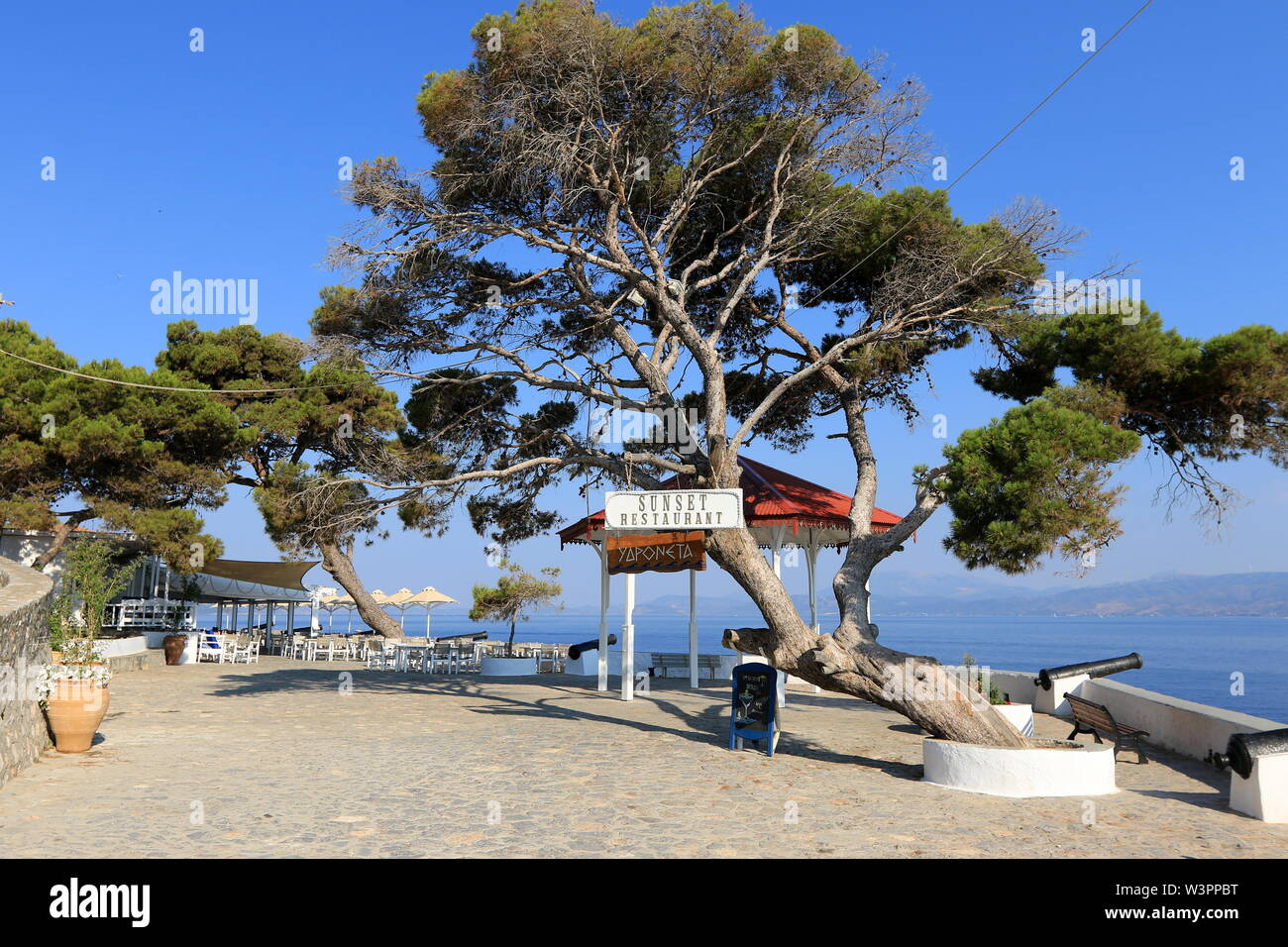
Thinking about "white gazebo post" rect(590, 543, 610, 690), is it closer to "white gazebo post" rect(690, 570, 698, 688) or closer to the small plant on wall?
"white gazebo post" rect(690, 570, 698, 688)

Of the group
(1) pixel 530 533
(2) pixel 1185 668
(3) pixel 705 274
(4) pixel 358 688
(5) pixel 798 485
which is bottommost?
(2) pixel 1185 668

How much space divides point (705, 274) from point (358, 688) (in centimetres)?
999

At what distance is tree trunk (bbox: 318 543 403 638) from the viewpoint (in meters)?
25.1

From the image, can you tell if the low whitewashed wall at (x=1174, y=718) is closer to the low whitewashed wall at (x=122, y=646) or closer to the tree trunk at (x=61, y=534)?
the low whitewashed wall at (x=122, y=646)

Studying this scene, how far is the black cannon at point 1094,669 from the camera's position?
12.6 meters

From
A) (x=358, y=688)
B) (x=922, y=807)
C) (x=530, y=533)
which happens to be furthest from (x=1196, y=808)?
(x=358, y=688)

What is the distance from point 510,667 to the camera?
19812 mm

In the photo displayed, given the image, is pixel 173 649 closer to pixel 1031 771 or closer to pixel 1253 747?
pixel 1031 771

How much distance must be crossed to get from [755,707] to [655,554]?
16.5 ft

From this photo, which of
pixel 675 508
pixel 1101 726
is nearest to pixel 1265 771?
pixel 1101 726

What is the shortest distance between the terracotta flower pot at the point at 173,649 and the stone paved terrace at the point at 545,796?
9369 mm
